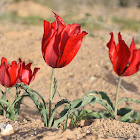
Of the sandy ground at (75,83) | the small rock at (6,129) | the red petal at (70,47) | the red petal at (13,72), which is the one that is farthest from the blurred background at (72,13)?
the small rock at (6,129)

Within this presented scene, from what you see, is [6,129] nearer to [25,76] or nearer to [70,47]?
[25,76]

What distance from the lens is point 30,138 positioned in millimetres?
1738

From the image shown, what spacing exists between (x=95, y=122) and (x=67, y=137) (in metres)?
0.51

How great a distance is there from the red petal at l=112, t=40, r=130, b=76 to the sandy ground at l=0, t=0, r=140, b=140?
42 cm

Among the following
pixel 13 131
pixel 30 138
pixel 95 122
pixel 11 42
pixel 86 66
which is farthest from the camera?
pixel 11 42

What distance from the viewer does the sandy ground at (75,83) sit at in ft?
6.15

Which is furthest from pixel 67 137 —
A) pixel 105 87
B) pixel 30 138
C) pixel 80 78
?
pixel 80 78

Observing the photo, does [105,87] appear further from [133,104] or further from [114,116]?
[114,116]

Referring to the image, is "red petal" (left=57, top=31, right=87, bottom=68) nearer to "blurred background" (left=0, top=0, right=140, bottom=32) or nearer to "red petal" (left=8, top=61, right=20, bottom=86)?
"red petal" (left=8, top=61, right=20, bottom=86)

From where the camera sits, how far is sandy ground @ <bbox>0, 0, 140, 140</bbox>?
6.15 feet

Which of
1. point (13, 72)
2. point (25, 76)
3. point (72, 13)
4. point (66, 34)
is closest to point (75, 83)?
point (25, 76)

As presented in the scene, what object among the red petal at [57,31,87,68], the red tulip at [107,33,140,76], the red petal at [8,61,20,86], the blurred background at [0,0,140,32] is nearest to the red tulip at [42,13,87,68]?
the red petal at [57,31,87,68]

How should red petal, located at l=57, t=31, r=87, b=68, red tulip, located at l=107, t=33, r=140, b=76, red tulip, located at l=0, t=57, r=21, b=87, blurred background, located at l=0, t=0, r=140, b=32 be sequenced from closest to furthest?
1. red petal, located at l=57, t=31, r=87, b=68
2. red tulip, located at l=0, t=57, r=21, b=87
3. red tulip, located at l=107, t=33, r=140, b=76
4. blurred background, located at l=0, t=0, r=140, b=32

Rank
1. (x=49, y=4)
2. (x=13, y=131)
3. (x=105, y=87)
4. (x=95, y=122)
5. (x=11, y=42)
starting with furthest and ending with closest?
(x=49, y=4), (x=11, y=42), (x=105, y=87), (x=95, y=122), (x=13, y=131)
